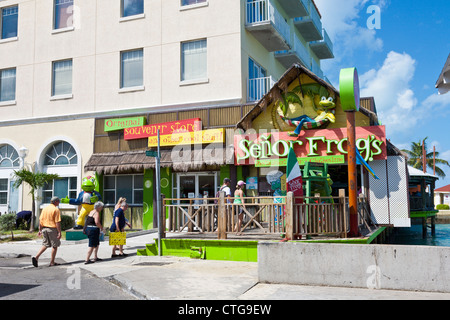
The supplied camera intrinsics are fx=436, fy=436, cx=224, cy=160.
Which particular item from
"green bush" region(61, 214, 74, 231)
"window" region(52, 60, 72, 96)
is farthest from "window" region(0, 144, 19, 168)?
"green bush" region(61, 214, 74, 231)

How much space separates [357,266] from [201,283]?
9.02 feet

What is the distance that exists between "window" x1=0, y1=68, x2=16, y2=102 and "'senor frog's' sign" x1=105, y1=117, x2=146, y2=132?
6796 millimetres

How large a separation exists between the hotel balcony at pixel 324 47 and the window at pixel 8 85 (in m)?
18.7

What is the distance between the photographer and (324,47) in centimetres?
3048

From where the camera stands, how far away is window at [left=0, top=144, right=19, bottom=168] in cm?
2207

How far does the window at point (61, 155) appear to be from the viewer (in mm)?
20562

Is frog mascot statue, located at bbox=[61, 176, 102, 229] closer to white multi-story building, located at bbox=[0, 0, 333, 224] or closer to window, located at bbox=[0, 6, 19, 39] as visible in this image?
white multi-story building, located at bbox=[0, 0, 333, 224]

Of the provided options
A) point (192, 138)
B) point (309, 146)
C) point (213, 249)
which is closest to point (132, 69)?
point (192, 138)

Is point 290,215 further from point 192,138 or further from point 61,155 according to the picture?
point 61,155

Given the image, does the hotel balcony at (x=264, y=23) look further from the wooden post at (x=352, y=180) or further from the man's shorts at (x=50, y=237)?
the man's shorts at (x=50, y=237)

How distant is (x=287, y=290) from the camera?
291 inches

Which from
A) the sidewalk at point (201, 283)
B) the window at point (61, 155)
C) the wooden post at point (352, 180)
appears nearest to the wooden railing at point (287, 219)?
the wooden post at point (352, 180)
